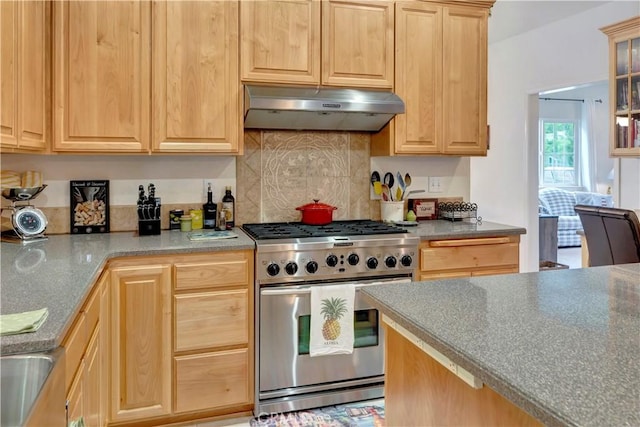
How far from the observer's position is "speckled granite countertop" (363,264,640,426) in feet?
2.31

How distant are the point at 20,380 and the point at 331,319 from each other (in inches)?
Answer: 63.0

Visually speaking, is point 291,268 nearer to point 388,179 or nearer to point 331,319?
point 331,319

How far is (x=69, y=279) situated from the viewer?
1531 millimetres

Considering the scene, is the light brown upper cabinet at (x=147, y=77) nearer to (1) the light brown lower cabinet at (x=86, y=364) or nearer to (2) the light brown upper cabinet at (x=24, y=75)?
(2) the light brown upper cabinet at (x=24, y=75)

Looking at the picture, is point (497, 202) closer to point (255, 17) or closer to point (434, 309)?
point (255, 17)

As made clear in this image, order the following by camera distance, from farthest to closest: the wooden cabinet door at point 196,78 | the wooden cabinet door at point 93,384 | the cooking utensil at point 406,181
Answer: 1. the cooking utensil at point 406,181
2. the wooden cabinet door at point 196,78
3. the wooden cabinet door at point 93,384

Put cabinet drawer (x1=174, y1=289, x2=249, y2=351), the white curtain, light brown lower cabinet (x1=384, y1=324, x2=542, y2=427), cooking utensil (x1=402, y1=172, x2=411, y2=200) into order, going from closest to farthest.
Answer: light brown lower cabinet (x1=384, y1=324, x2=542, y2=427) → cabinet drawer (x1=174, y1=289, x2=249, y2=351) → cooking utensil (x1=402, y1=172, x2=411, y2=200) → the white curtain

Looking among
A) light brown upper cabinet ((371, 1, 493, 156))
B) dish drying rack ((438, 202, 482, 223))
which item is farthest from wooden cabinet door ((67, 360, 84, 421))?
dish drying rack ((438, 202, 482, 223))

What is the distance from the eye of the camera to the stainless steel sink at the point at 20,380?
3.04 ft

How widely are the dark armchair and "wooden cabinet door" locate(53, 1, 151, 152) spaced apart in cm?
290

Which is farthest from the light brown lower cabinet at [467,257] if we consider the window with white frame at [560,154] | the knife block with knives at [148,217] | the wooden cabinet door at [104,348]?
the window with white frame at [560,154]

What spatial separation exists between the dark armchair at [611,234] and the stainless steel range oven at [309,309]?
1398 millimetres

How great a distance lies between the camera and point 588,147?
8.04m

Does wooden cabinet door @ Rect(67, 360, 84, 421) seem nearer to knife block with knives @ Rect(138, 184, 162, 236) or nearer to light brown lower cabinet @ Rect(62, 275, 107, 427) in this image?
light brown lower cabinet @ Rect(62, 275, 107, 427)
